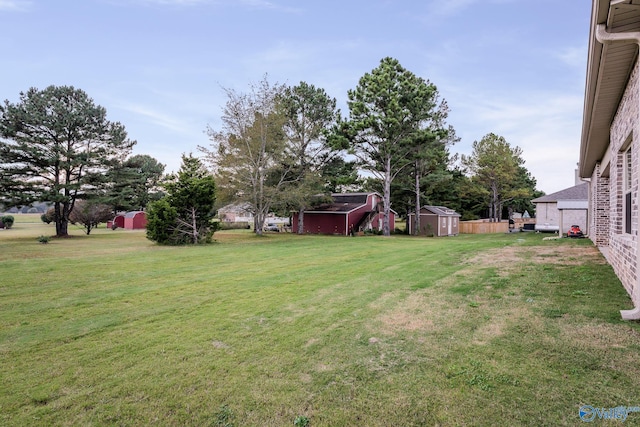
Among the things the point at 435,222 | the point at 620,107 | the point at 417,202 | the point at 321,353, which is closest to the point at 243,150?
the point at 417,202

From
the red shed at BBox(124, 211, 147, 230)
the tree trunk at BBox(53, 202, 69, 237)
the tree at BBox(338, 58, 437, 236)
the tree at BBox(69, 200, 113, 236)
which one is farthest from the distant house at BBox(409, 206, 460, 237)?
the red shed at BBox(124, 211, 147, 230)

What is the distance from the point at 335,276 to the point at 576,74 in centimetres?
1313

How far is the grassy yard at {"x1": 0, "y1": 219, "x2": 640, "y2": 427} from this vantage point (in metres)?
2.36

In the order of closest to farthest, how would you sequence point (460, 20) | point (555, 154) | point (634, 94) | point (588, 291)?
point (634, 94) → point (588, 291) → point (460, 20) → point (555, 154)

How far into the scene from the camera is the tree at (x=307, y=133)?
84.6 ft

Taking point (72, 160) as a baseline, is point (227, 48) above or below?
above

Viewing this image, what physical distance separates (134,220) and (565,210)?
42.3 metres

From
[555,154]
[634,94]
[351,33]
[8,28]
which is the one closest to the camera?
[634,94]

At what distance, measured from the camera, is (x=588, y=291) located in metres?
5.20

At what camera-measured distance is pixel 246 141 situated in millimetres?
22266

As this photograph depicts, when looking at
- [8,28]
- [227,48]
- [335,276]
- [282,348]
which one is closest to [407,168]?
[227,48]

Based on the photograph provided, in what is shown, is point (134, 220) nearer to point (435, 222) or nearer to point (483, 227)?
point (435, 222)

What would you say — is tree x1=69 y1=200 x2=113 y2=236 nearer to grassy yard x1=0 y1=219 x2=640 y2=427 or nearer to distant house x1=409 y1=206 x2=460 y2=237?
grassy yard x1=0 y1=219 x2=640 y2=427

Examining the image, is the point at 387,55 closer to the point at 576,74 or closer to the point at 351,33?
the point at 351,33
